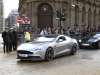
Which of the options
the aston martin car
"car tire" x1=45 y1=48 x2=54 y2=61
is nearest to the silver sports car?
"car tire" x1=45 y1=48 x2=54 y2=61

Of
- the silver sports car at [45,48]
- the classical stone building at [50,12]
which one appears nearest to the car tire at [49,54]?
the silver sports car at [45,48]

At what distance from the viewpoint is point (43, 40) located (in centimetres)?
1417

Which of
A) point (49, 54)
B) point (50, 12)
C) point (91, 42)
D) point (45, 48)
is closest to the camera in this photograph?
point (45, 48)

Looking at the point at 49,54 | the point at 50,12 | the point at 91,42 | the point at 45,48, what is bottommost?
the point at 49,54

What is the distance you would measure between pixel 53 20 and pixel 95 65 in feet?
78.6

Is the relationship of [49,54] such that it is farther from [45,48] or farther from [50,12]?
[50,12]

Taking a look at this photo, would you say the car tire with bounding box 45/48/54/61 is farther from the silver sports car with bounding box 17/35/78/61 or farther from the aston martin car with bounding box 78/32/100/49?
the aston martin car with bounding box 78/32/100/49

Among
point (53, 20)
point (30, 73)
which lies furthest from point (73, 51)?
point (53, 20)

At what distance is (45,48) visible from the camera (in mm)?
12664

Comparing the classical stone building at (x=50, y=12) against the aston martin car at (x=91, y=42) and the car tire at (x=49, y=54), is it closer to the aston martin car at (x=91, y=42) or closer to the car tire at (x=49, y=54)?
the aston martin car at (x=91, y=42)

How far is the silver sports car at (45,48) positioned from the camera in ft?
40.4

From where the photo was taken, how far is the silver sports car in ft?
40.4

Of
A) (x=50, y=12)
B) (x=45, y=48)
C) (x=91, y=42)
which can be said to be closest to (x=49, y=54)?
(x=45, y=48)

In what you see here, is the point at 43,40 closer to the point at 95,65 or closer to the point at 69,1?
the point at 95,65
